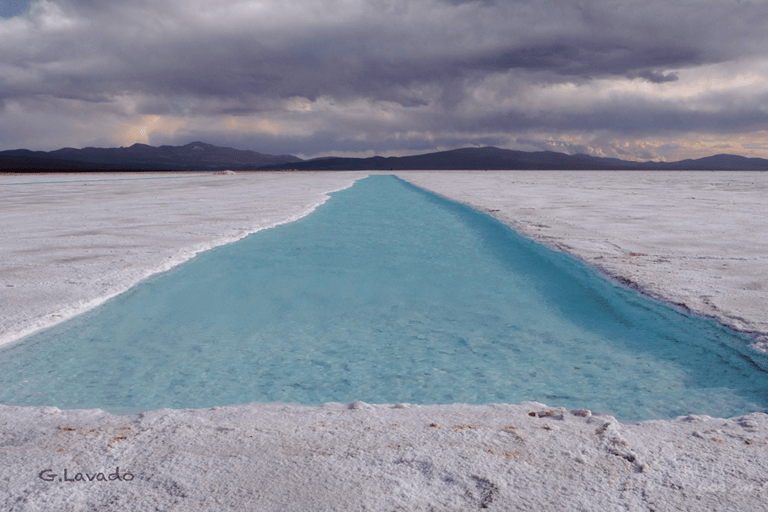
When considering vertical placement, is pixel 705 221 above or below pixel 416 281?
above

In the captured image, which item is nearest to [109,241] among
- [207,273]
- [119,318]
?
[207,273]

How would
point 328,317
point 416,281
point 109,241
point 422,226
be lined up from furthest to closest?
point 422,226, point 109,241, point 416,281, point 328,317

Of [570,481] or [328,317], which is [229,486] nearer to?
[570,481]

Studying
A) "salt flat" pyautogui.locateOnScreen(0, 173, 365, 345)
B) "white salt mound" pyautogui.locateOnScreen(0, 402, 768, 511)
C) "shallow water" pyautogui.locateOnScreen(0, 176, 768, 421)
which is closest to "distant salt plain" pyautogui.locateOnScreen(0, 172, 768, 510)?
"white salt mound" pyautogui.locateOnScreen(0, 402, 768, 511)

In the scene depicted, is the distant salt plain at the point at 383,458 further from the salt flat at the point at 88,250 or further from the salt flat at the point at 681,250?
the salt flat at the point at 88,250
